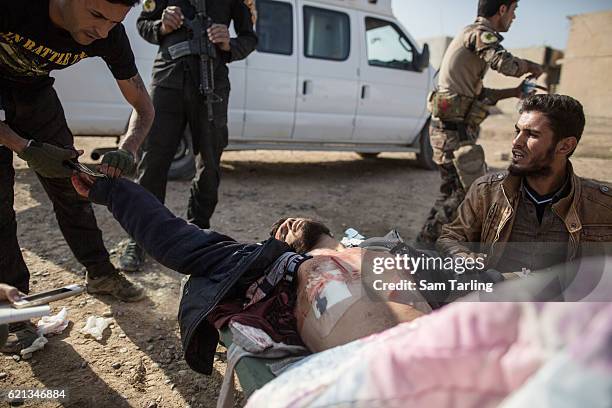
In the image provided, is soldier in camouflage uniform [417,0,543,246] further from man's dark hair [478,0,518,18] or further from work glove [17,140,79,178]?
work glove [17,140,79,178]

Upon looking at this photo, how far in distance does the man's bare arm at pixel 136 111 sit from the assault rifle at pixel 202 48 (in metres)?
0.58

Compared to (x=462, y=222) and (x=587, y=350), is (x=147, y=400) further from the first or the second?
(x=587, y=350)

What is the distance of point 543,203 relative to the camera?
6.75 feet

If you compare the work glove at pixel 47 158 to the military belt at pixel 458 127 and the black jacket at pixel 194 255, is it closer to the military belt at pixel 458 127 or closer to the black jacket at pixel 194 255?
the black jacket at pixel 194 255

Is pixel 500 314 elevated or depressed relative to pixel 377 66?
depressed

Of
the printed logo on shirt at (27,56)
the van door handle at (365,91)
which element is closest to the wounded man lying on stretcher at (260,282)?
the printed logo on shirt at (27,56)

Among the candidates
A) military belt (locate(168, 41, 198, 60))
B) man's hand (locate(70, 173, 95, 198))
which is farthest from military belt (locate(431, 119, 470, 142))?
man's hand (locate(70, 173, 95, 198))

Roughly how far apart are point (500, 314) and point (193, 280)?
1.39 metres

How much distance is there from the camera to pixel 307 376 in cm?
114

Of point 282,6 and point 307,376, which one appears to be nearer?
point 307,376

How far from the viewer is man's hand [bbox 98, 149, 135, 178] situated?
2.18 metres

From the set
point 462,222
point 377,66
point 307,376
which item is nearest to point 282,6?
point 377,66

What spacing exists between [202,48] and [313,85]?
104 inches

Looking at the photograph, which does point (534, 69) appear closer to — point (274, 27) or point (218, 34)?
point (218, 34)
